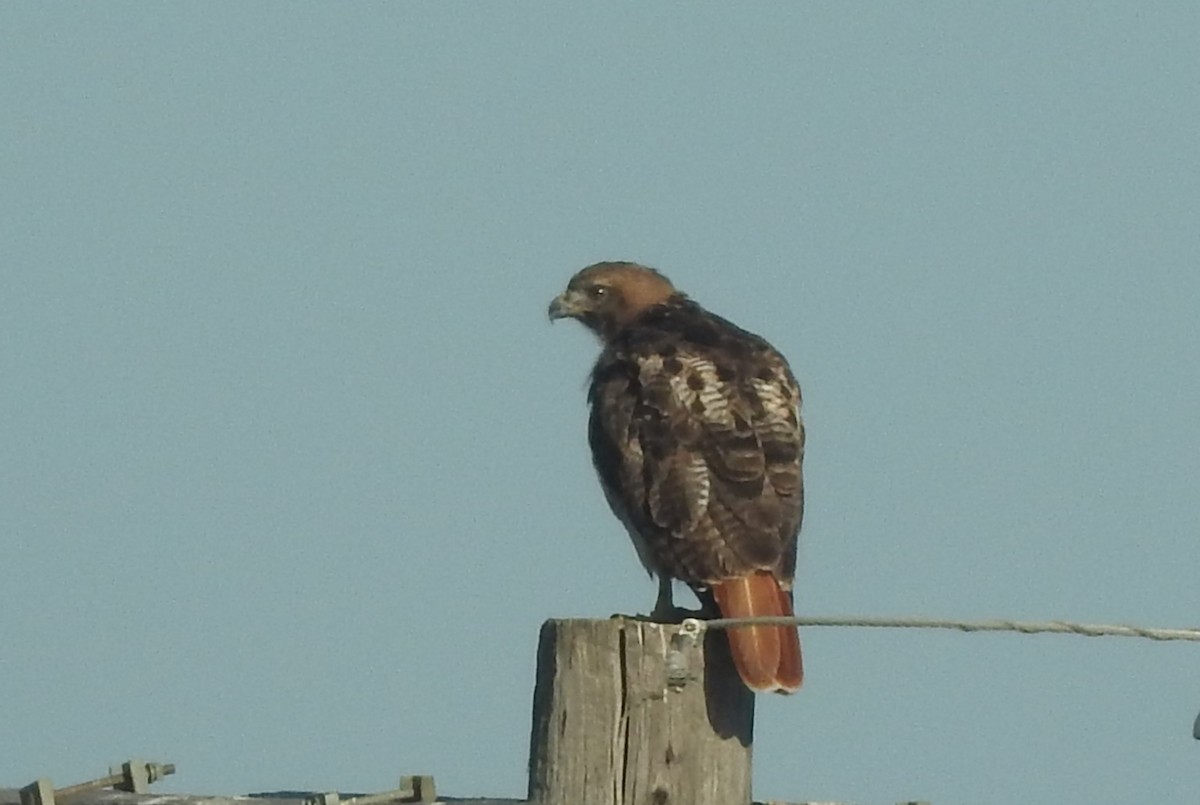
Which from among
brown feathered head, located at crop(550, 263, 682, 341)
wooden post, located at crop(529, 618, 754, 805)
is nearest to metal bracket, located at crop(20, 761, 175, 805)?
wooden post, located at crop(529, 618, 754, 805)

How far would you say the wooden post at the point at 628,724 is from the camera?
5082 millimetres

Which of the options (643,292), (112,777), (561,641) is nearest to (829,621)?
(561,641)

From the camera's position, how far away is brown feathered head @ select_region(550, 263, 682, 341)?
34.5 feet

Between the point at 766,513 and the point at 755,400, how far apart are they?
2.14 ft

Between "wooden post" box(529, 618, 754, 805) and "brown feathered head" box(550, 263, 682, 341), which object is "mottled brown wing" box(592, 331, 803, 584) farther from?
"wooden post" box(529, 618, 754, 805)

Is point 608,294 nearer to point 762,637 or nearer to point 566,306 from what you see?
point 566,306

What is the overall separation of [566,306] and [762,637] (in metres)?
4.64

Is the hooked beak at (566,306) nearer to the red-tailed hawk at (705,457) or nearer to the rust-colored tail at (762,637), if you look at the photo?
the red-tailed hawk at (705,457)

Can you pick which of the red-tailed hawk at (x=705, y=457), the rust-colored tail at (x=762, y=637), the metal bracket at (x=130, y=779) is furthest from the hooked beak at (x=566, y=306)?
the metal bracket at (x=130, y=779)

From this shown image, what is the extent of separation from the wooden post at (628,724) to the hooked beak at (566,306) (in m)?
5.49

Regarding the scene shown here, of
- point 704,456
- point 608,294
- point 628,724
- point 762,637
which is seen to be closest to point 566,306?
point 608,294

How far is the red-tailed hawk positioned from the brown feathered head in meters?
1.26

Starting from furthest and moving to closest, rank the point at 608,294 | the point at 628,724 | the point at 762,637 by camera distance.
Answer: the point at 608,294
the point at 762,637
the point at 628,724

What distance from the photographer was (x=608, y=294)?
1064 cm
